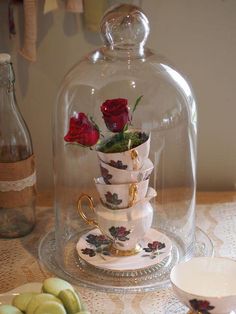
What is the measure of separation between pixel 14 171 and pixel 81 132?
184 millimetres

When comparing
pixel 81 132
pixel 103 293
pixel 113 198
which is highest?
pixel 81 132

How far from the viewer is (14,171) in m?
1.07

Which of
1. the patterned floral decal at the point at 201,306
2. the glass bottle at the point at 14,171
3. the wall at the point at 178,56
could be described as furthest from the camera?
the wall at the point at 178,56

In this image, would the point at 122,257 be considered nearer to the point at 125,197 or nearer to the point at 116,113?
the point at 125,197

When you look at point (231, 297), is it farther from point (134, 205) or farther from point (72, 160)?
point (72, 160)

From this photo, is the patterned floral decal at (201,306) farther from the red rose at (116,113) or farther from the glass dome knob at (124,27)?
the glass dome knob at (124,27)

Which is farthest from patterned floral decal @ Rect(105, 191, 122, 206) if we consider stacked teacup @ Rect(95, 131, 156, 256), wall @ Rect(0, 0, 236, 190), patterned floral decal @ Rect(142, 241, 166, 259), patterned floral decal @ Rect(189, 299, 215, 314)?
wall @ Rect(0, 0, 236, 190)

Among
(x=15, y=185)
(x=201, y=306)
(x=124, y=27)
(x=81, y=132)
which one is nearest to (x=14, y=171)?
(x=15, y=185)

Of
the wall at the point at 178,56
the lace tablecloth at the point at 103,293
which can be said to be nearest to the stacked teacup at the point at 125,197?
the lace tablecloth at the point at 103,293

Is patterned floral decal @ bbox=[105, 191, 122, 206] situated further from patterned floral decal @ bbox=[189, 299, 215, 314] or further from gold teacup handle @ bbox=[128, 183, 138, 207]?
patterned floral decal @ bbox=[189, 299, 215, 314]

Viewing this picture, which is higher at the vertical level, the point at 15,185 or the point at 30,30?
the point at 30,30

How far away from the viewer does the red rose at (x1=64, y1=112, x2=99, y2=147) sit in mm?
951

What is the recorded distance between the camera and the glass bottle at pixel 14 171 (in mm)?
1074

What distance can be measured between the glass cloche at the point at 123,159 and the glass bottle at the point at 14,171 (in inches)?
2.2
